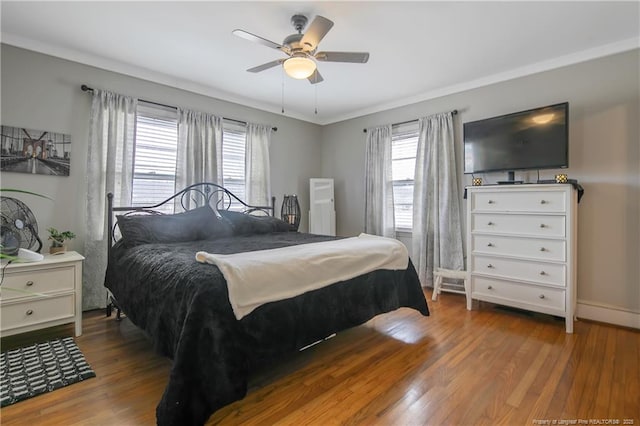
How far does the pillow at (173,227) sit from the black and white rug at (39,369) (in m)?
0.89

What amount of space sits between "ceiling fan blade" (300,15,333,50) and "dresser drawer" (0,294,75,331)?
2739 mm

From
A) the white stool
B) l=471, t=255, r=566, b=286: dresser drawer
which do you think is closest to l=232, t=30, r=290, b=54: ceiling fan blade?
l=471, t=255, r=566, b=286: dresser drawer

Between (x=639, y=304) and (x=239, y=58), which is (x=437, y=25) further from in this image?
(x=639, y=304)

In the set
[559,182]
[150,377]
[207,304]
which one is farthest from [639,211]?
[150,377]

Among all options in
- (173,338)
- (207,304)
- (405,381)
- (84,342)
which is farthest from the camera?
(84,342)

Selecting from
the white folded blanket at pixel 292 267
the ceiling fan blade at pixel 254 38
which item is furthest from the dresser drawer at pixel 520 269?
the ceiling fan blade at pixel 254 38

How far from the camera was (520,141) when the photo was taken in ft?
10.6

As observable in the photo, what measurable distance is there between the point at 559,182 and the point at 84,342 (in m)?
4.19

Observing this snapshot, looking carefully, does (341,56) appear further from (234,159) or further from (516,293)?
(516,293)

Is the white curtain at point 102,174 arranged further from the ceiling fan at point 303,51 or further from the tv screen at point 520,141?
the tv screen at point 520,141

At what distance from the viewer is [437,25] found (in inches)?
103

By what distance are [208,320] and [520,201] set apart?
2.92m

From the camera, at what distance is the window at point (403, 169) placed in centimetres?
444

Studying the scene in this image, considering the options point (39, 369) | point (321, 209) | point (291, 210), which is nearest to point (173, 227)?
point (39, 369)
